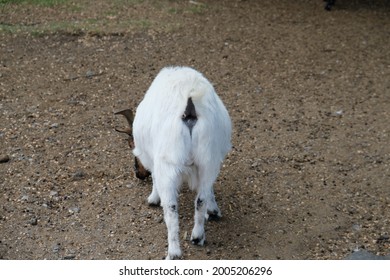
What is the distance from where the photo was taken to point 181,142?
504cm

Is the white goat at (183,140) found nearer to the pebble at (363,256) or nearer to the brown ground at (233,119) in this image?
the brown ground at (233,119)

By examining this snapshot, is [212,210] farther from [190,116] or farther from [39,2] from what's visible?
[39,2]

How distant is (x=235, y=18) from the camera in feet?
35.5

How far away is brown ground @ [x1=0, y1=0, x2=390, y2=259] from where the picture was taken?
575cm

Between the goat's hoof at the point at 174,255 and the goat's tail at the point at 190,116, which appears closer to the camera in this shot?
the goat's tail at the point at 190,116

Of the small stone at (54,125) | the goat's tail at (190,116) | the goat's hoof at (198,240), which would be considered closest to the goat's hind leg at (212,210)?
the goat's hoof at (198,240)

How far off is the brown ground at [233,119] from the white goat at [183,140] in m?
0.50

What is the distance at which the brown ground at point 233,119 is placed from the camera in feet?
18.9

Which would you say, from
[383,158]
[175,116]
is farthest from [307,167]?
[175,116]

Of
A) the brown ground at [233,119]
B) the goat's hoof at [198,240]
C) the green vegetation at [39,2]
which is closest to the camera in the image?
the goat's hoof at [198,240]

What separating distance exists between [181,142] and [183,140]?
0.9 inches

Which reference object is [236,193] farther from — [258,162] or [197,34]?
[197,34]

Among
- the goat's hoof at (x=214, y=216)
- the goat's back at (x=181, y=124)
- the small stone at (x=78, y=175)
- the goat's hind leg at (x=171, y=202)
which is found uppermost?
the goat's back at (x=181, y=124)

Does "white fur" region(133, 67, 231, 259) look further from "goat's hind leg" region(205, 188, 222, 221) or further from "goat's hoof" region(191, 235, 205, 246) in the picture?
"goat's hind leg" region(205, 188, 222, 221)
